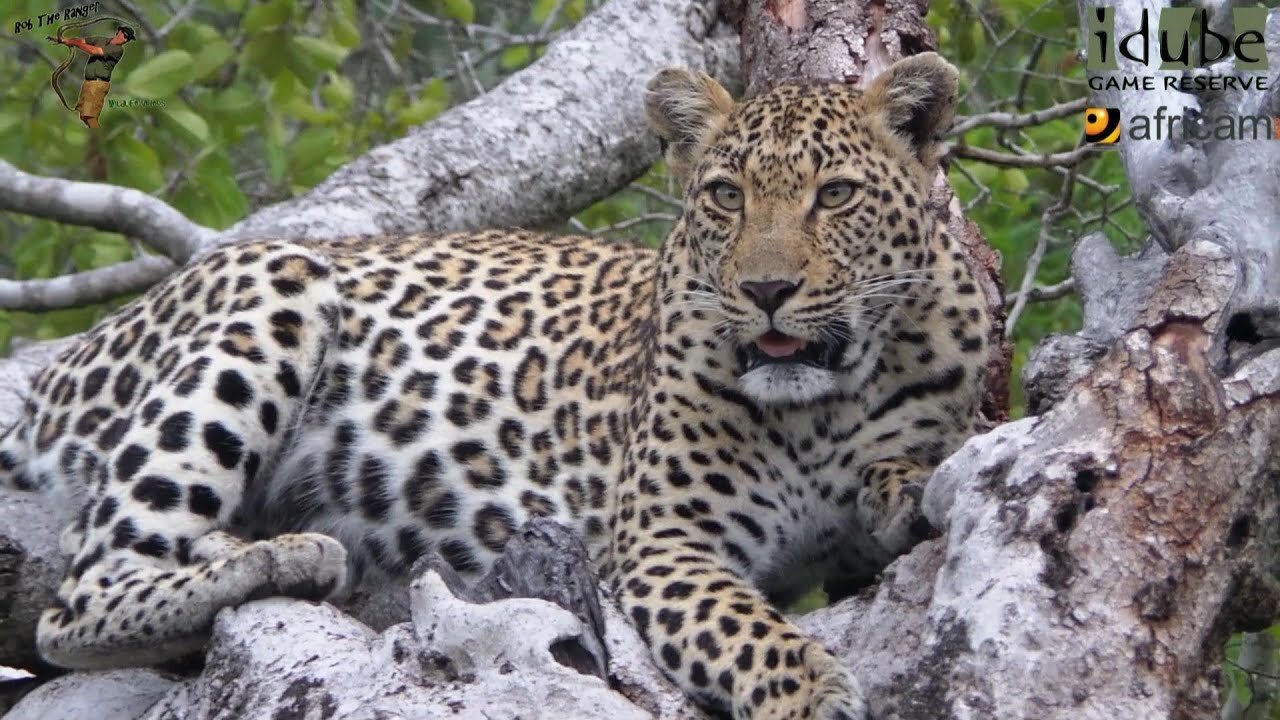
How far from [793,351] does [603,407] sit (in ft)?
4.52

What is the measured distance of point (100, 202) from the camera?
30.0 ft

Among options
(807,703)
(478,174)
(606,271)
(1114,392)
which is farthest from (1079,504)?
(478,174)

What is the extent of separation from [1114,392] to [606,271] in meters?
4.12

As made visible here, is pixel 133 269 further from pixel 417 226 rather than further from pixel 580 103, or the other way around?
pixel 580 103

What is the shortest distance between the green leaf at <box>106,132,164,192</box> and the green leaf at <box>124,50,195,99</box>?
962mm

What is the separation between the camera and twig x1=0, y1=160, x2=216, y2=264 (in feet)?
29.9

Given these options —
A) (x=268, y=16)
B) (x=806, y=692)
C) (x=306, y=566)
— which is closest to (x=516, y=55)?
(x=268, y=16)

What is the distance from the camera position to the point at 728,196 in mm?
6820

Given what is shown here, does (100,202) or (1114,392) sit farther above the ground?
(100,202)

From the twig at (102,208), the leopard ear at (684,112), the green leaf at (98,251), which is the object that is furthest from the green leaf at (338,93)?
the leopard ear at (684,112)

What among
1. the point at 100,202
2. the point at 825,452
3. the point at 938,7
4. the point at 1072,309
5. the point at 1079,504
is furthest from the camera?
the point at 1072,309

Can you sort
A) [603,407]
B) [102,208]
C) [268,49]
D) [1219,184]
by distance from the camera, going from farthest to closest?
[268,49]
[102,208]
[603,407]
[1219,184]

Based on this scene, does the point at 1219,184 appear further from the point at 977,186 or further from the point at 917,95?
the point at 977,186

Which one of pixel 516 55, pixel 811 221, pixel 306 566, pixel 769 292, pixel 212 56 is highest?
pixel 212 56
